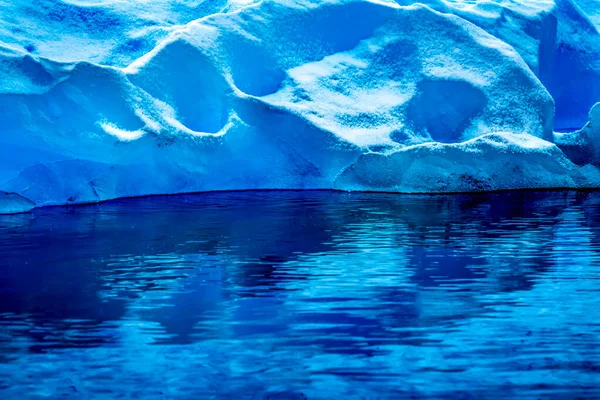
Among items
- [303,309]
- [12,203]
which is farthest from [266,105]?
[303,309]

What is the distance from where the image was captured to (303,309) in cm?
591

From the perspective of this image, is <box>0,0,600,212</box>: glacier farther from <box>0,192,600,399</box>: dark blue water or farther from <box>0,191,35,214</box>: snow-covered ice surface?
<box>0,192,600,399</box>: dark blue water

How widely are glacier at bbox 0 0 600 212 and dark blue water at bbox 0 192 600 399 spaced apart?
112 inches

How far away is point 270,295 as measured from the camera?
21.1 ft

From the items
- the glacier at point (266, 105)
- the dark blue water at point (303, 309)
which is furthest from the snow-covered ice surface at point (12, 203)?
the dark blue water at point (303, 309)

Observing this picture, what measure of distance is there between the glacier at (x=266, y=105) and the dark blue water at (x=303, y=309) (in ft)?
9.35

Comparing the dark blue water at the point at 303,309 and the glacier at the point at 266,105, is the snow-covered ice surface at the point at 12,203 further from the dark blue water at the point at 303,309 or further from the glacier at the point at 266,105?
the dark blue water at the point at 303,309

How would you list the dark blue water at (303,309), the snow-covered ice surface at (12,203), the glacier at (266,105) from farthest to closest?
the glacier at (266,105) → the snow-covered ice surface at (12,203) → the dark blue water at (303,309)

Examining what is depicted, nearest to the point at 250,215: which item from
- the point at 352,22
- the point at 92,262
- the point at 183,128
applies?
the point at 183,128

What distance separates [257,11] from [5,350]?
12.8m

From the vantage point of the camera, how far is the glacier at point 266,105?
1370cm

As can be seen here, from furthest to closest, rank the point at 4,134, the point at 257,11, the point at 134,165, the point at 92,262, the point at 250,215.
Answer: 1. the point at 257,11
2. the point at 134,165
3. the point at 4,134
4. the point at 250,215
5. the point at 92,262

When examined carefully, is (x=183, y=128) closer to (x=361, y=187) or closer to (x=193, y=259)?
(x=361, y=187)

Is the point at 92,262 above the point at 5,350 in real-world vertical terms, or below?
below
